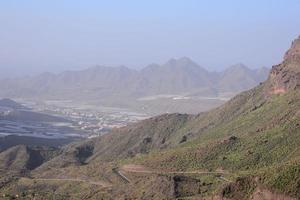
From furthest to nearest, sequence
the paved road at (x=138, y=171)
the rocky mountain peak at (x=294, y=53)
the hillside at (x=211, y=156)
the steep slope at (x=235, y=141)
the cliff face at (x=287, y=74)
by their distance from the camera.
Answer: the rocky mountain peak at (x=294, y=53)
the cliff face at (x=287, y=74)
the paved road at (x=138, y=171)
the steep slope at (x=235, y=141)
the hillside at (x=211, y=156)

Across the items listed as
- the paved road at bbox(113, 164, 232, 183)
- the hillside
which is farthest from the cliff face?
the paved road at bbox(113, 164, 232, 183)

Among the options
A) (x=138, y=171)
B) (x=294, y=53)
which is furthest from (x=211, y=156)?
(x=294, y=53)

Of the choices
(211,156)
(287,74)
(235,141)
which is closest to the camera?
(211,156)

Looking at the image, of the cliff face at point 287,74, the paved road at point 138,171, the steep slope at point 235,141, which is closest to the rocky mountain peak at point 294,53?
the cliff face at point 287,74

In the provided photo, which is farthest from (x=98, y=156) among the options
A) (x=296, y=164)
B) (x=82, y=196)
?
(x=296, y=164)

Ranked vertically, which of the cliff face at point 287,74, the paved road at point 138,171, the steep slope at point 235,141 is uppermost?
the cliff face at point 287,74

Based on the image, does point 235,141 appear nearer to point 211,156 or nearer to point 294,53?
point 211,156

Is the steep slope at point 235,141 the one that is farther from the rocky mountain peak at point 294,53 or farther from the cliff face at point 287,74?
the rocky mountain peak at point 294,53
